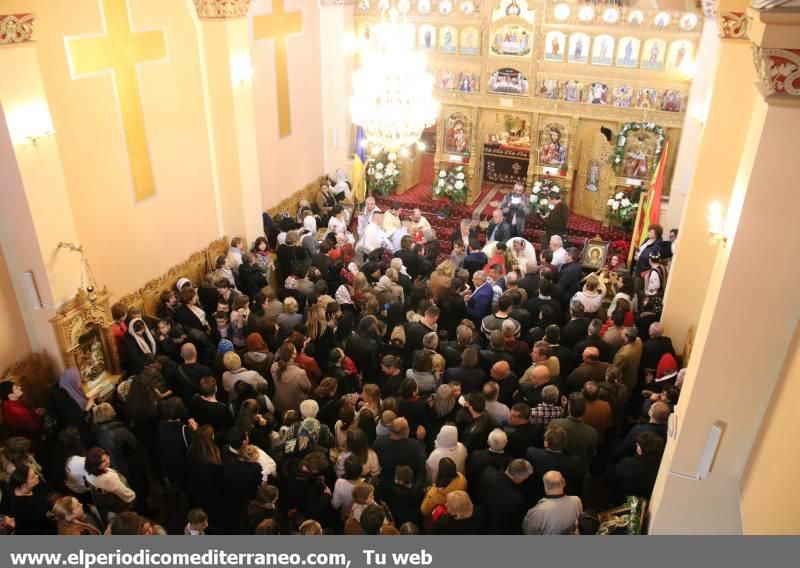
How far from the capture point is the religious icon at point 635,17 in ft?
37.5

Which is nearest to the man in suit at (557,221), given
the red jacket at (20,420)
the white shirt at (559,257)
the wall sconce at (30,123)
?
the white shirt at (559,257)

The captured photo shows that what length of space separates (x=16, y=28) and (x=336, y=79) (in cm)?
797

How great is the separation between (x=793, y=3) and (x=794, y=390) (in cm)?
227

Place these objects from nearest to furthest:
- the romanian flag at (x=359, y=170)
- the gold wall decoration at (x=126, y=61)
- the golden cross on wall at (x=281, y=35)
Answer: the gold wall decoration at (x=126, y=61), the golden cross on wall at (x=281, y=35), the romanian flag at (x=359, y=170)

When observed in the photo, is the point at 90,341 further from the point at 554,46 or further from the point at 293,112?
the point at 554,46

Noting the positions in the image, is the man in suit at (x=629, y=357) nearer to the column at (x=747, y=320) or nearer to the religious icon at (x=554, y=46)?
the column at (x=747, y=320)

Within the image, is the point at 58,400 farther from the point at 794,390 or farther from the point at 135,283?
the point at 794,390

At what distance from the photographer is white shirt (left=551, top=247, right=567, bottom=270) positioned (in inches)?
360

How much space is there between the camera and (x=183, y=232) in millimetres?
9461

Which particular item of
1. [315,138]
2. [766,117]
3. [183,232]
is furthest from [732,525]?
[315,138]

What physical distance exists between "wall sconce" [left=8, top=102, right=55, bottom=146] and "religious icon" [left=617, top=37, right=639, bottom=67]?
9658 mm

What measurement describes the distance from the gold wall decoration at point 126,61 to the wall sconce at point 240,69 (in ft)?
3.28

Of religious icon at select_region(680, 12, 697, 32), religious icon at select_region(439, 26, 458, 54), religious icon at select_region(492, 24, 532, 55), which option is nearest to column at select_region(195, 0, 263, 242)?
religious icon at select_region(439, 26, 458, 54)

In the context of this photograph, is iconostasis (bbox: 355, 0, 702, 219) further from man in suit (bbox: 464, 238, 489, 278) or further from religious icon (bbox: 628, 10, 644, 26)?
man in suit (bbox: 464, 238, 489, 278)
